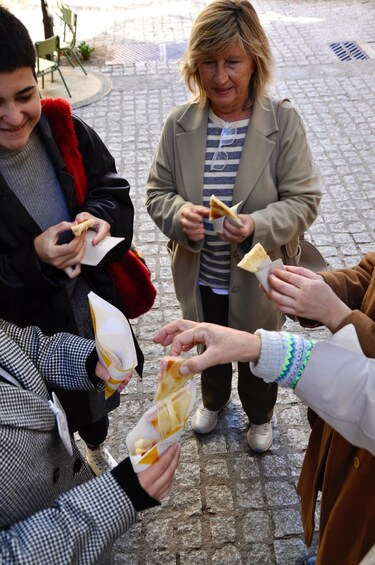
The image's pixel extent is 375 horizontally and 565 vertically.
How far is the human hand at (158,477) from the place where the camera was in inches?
73.4

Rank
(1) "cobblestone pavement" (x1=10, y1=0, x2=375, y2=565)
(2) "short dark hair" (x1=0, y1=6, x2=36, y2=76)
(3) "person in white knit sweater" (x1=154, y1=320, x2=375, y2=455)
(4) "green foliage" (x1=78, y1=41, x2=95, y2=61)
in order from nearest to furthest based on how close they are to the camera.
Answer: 1. (3) "person in white knit sweater" (x1=154, y1=320, x2=375, y2=455)
2. (2) "short dark hair" (x1=0, y1=6, x2=36, y2=76)
3. (1) "cobblestone pavement" (x1=10, y1=0, x2=375, y2=565)
4. (4) "green foliage" (x1=78, y1=41, x2=95, y2=61)

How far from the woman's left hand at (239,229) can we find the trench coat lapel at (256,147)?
0.67 ft

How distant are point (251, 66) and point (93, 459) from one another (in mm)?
2476

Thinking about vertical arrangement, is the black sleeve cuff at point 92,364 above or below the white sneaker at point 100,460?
above

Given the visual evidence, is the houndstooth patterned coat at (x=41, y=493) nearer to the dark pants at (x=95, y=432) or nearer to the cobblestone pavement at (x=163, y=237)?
the dark pants at (x=95, y=432)

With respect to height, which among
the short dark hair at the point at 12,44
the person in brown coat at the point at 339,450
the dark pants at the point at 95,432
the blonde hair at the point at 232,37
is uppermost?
the short dark hair at the point at 12,44

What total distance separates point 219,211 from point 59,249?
2.63ft

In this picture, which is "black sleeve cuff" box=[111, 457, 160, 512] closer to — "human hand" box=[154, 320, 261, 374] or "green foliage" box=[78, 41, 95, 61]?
"human hand" box=[154, 320, 261, 374]

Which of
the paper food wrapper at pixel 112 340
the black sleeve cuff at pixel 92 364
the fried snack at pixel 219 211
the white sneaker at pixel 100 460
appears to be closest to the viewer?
the paper food wrapper at pixel 112 340

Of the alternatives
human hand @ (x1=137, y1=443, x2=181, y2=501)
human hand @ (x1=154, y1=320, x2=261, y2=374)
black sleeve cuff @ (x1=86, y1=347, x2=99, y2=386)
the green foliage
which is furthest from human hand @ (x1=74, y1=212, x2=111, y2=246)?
the green foliage

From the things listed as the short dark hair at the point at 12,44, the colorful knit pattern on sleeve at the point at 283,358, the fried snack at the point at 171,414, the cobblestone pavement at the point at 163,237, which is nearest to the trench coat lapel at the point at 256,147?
the short dark hair at the point at 12,44

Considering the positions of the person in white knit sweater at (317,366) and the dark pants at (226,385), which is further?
the dark pants at (226,385)

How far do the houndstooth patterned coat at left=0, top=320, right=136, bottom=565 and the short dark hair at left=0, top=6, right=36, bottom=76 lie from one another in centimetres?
103

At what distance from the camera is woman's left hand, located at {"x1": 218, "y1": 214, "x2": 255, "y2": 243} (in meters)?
2.96
